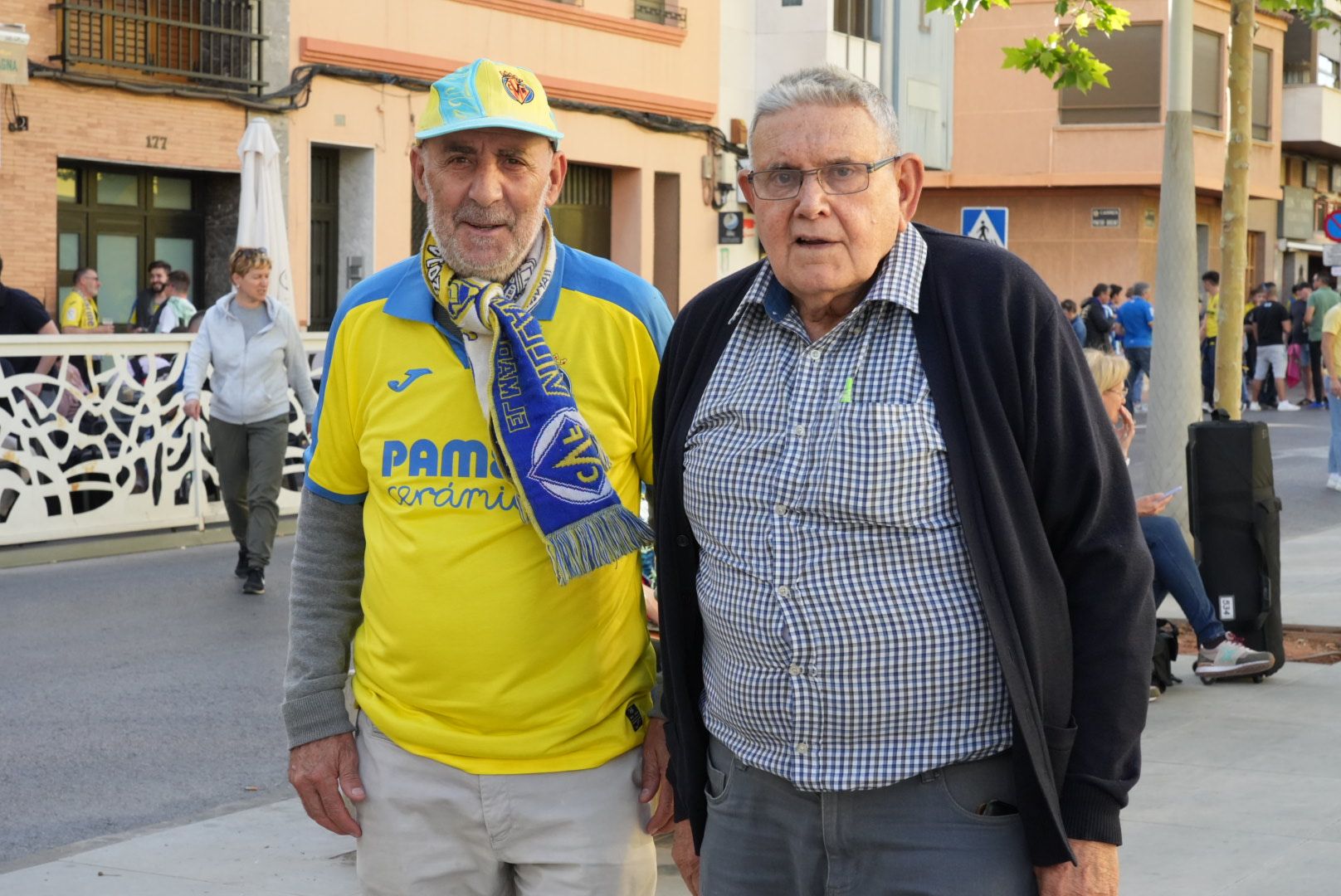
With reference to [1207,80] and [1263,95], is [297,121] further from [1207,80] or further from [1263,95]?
[1263,95]

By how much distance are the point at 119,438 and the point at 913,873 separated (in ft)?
37.4

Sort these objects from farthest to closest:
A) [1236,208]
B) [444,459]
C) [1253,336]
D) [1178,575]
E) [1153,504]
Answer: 1. [1253,336]
2. [1236,208]
3. [1178,575]
4. [1153,504]
5. [444,459]

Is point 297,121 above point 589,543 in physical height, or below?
above

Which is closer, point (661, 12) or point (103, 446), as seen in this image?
point (103, 446)

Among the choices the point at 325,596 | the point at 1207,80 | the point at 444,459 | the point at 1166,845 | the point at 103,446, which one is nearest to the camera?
the point at 444,459

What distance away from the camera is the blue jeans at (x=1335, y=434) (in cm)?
1630

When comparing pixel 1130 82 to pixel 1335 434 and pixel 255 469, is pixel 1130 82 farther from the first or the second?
pixel 255 469

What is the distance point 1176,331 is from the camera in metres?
10.8

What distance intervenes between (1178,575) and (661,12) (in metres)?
21.4

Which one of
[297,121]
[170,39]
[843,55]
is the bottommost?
[297,121]

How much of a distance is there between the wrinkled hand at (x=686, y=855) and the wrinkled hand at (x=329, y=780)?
1.73 ft

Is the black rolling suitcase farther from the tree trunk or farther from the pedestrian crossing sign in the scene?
the pedestrian crossing sign

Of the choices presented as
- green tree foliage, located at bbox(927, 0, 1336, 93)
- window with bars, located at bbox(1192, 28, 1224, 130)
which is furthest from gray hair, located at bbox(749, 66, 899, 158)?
window with bars, located at bbox(1192, 28, 1224, 130)

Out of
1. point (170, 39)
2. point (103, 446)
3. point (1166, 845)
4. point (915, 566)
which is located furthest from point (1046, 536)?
point (170, 39)
